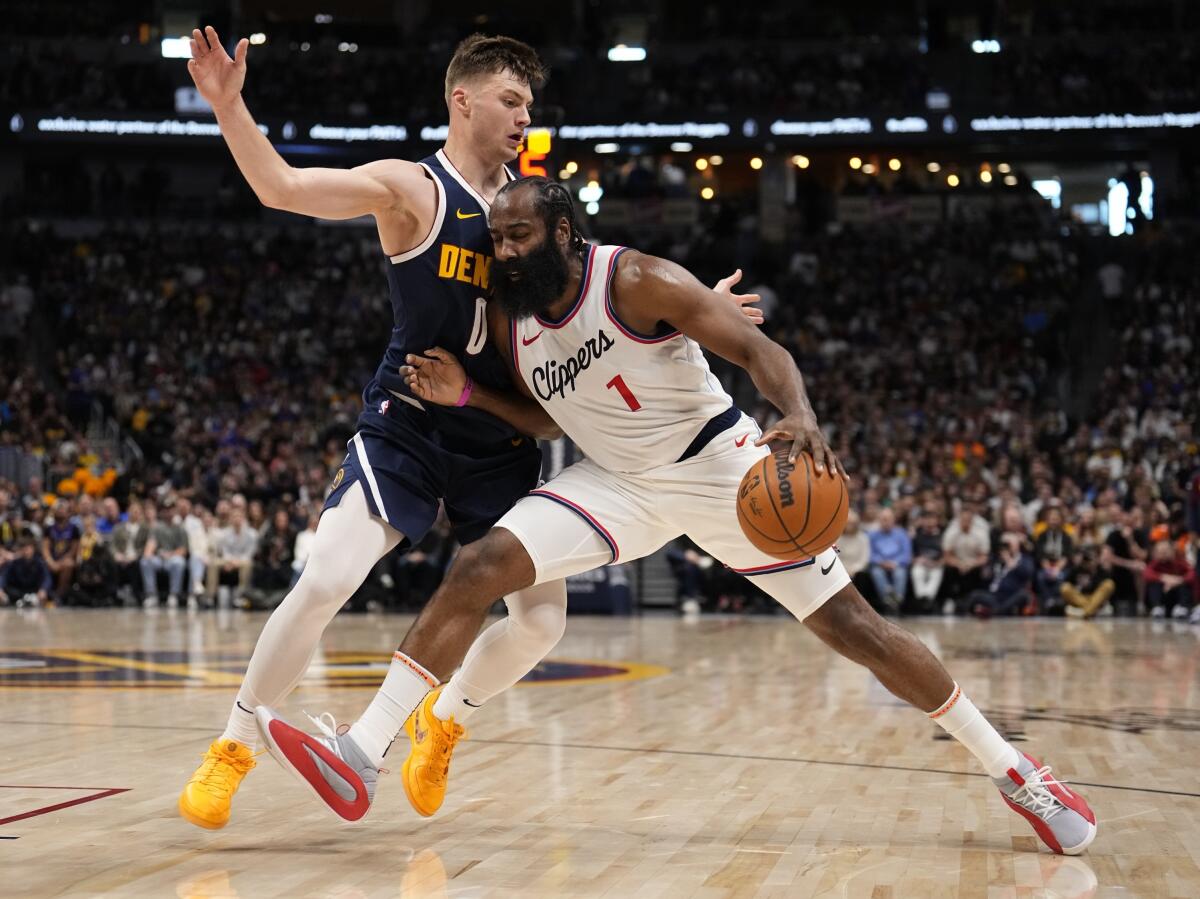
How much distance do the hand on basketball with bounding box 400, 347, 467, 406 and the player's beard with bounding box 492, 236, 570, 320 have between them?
0.24 meters

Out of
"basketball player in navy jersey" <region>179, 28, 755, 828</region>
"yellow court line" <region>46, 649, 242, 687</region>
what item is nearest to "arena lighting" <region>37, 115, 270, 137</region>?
"yellow court line" <region>46, 649, 242, 687</region>

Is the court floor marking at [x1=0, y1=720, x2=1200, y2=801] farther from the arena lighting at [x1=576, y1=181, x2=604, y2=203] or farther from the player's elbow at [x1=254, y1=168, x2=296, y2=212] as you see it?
the arena lighting at [x1=576, y1=181, x2=604, y2=203]

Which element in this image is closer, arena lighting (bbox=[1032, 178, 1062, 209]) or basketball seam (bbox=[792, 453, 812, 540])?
basketball seam (bbox=[792, 453, 812, 540])

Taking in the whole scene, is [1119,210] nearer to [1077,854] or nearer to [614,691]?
[614,691]

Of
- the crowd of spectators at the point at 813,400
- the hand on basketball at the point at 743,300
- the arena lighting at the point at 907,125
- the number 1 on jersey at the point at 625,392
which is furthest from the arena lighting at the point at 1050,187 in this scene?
the number 1 on jersey at the point at 625,392

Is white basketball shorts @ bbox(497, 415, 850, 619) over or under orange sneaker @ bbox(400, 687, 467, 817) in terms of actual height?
over

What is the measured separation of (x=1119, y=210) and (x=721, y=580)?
53.8 ft

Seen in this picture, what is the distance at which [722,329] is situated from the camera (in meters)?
3.96

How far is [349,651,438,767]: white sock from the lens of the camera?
3943 millimetres

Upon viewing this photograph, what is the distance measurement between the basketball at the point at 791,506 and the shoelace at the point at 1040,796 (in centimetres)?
91

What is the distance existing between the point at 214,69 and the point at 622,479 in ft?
5.31

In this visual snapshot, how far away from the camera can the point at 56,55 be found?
2775 cm

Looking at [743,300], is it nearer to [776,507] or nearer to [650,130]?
[776,507]

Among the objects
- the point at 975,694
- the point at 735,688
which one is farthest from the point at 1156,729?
the point at 735,688
